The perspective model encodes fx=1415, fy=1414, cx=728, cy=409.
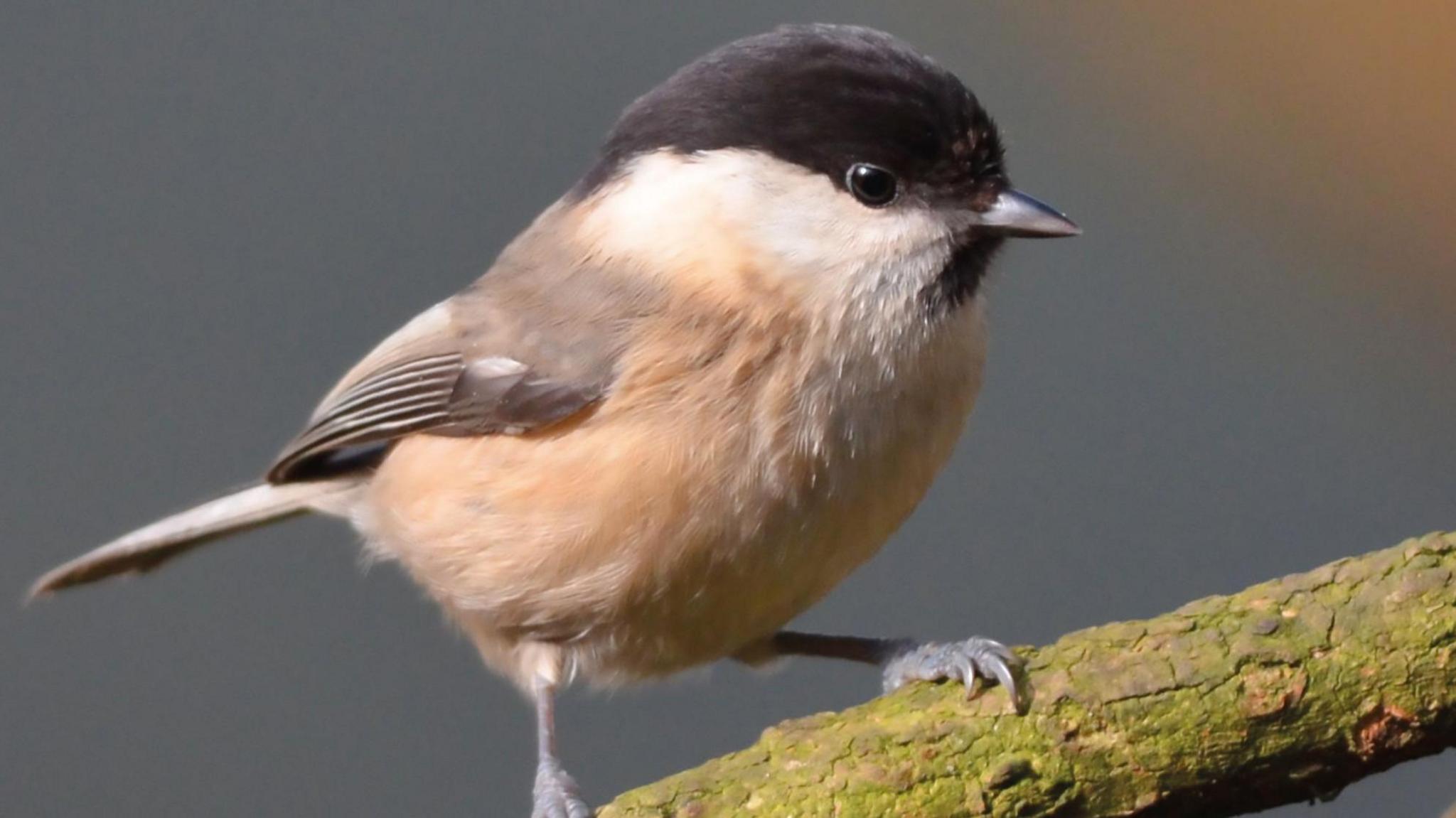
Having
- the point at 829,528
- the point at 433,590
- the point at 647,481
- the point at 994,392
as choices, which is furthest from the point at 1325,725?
the point at 994,392

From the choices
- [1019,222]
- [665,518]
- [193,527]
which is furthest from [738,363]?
[193,527]

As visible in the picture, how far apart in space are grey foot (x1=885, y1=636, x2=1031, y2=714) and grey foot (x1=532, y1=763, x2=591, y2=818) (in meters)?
0.32

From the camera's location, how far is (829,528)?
123 cm

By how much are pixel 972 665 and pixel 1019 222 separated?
40 cm

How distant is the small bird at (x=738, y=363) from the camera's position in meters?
1.19

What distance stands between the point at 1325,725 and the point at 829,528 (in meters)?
0.43

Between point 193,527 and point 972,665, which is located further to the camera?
point 193,527

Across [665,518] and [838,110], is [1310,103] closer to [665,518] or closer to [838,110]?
[838,110]

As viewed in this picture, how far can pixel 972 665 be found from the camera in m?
1.08

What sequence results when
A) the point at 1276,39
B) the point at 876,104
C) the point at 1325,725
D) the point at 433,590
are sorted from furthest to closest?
the point at 1276,39 → the point at 433,590 → the point at 876,104 → the point at 1325,725

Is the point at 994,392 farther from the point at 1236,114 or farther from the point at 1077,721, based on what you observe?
the point at 1077,721

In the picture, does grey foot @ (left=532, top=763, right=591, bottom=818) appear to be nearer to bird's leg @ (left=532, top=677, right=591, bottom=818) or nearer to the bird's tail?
bird's leg @ (left=532, top=677, right=591, bottom=818)

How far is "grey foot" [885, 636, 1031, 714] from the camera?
102 cm

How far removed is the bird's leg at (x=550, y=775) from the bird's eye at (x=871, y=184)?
576 mm
